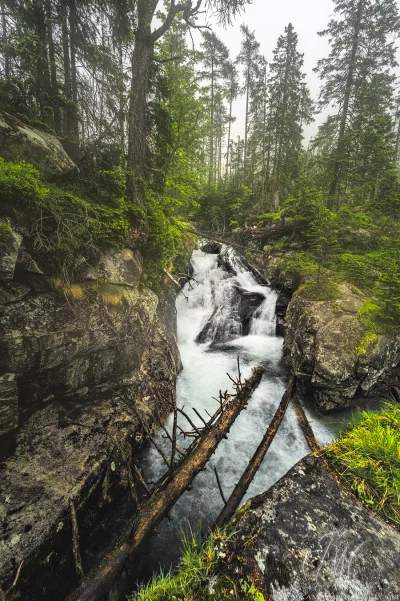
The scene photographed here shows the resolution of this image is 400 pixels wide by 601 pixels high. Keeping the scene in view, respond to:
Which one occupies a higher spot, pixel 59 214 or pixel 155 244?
pixel 59 214

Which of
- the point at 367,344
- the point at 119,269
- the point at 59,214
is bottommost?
the point at 367,344

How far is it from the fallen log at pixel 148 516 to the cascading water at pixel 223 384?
592 millimetres

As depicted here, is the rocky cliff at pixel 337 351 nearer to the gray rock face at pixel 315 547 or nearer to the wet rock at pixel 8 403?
the gray rock face at pixel 315 547

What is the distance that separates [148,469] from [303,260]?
9.55 m

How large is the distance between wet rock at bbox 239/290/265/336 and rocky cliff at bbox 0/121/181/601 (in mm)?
5935

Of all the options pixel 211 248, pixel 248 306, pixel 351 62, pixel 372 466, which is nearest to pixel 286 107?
pixel 351 62

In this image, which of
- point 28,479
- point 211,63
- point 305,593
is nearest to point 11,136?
point 28,479

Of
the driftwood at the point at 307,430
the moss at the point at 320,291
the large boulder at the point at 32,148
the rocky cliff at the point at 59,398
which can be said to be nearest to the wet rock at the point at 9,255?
the rocky cliff at the point at 59,398

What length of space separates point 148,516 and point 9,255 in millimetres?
4121

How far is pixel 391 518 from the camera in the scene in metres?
2.56

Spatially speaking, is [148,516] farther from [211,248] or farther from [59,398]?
[211,248]

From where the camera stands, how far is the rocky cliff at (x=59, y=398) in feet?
9.68

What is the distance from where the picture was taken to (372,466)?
115 inches

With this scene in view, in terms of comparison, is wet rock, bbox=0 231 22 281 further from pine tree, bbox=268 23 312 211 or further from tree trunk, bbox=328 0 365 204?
pine tree, bbox=268 23 312 211
